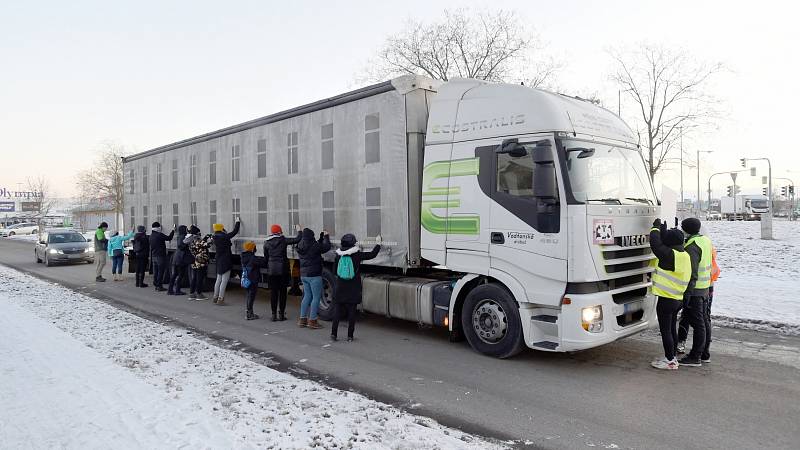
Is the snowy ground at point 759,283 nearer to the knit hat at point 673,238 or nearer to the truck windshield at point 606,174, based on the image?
the truck windshield at point 606,174

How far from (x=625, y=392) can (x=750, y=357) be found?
2.41 metres

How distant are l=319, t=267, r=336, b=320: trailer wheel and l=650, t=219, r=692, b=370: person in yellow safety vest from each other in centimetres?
512

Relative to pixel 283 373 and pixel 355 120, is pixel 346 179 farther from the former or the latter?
pixel 283 373

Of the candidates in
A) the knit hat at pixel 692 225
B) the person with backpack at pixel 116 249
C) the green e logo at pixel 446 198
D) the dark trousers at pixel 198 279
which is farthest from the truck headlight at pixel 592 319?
the person with backpack at pixel 116 249

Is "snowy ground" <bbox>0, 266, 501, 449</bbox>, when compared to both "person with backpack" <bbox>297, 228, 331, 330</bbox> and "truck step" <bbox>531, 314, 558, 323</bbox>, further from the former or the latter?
"truck step" <bbox>531, 314, 558, 323</bbox>

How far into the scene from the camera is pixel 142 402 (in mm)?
4703

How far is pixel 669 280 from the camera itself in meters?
5.81

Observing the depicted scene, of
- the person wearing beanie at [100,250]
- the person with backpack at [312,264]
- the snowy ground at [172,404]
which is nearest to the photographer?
the snowy ground at [172,404]

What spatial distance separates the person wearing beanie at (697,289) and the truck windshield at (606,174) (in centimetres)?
69

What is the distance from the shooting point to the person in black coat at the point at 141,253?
13.9 metres

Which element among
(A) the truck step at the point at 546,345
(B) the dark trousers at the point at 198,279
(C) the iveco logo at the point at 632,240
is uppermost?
(C) the iveco logo at the point at 632,240

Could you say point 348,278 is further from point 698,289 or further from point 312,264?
point 698,289

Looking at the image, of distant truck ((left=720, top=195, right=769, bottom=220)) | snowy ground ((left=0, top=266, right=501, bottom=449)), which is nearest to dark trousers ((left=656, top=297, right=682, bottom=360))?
snowy ground ((left=0, top=266, right=501, bottom=449))

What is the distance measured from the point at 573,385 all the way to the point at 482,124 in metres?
Answer: 3.31
